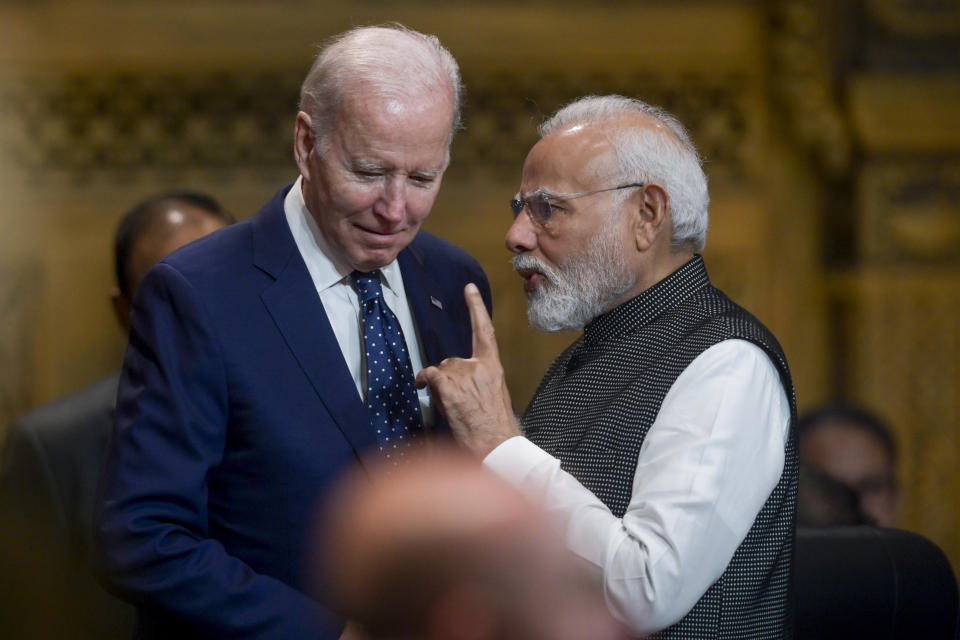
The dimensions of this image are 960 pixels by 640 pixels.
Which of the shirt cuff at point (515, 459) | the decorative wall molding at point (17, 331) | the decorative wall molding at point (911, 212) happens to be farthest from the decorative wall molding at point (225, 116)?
the shirt cuff at point (515, 459)

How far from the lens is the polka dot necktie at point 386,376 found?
2.19 meters

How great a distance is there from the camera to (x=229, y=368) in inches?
80.3

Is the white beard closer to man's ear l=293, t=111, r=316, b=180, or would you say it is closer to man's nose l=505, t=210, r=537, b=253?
man's nose l=505, t=210, r=537, b=253

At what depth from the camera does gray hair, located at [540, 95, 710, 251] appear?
87.2 inches

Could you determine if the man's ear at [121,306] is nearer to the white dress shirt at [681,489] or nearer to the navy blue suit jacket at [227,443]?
the navy blue suit jacket at [227,443]

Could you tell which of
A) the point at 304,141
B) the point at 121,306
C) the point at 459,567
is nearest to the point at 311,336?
the point at 304,141

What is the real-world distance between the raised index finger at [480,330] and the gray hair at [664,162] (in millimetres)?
314

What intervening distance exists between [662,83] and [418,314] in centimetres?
205

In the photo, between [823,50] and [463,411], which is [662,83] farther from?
[463,411]

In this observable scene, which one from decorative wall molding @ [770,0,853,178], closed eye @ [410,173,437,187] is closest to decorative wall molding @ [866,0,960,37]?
decorative wall molding @ [770,0,853,178]

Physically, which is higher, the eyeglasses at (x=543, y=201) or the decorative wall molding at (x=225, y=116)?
the eyeglasses at (x=543, y=201)

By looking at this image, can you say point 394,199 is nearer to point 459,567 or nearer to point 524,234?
point 524,234

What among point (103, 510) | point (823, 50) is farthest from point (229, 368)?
point (823, 50)

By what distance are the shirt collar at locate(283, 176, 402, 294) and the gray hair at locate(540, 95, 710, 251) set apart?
1.48 ft
